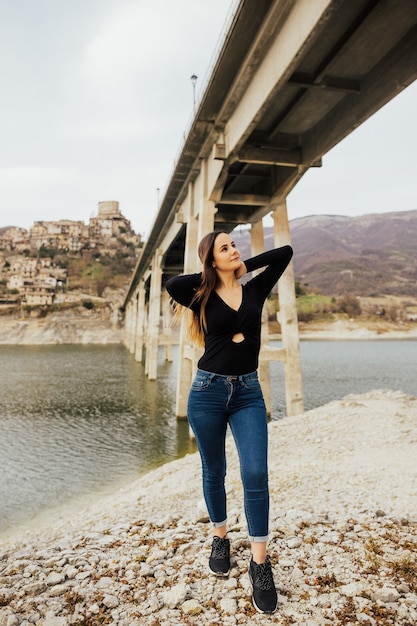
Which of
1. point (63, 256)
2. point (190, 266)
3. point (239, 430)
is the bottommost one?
point (239, 430)

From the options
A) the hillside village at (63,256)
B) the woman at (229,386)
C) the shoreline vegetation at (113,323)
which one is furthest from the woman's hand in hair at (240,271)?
the hillside village at (63,256)

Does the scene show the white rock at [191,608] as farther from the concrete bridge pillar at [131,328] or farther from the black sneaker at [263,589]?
the concrete bridge pillar at [131,328]

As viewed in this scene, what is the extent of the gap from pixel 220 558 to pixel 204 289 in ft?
6.52

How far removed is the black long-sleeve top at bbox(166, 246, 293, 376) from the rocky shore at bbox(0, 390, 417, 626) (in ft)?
5.01

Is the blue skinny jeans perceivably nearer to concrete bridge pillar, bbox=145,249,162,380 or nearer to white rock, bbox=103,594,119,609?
white rock, bbox=103,594,119,609

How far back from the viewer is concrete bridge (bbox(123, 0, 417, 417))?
593cm

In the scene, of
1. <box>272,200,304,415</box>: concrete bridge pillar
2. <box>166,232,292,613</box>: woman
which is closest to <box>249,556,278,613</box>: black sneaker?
<box>166,232,292,613</box>: woman

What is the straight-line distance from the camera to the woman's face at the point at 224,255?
2838mm

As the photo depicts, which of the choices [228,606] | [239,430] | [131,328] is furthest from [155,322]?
[131,328]

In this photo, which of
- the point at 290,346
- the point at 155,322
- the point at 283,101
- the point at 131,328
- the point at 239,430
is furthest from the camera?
the point at 131,328

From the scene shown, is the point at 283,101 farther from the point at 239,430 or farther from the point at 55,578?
the point at 55,578

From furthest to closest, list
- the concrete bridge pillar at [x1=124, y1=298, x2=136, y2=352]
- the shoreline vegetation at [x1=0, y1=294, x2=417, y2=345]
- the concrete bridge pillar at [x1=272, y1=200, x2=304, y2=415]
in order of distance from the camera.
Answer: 1. the shoreline vegetation at [x1=0, y1=294, x2=417, y2=345]
2. the concrete bridge pillar at [x1=124, y1=298, x2=136, y2=352]
3. the concrete bridge pillar at [x1=272, y1=200, x2=304, y2=415]

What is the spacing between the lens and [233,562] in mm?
2924

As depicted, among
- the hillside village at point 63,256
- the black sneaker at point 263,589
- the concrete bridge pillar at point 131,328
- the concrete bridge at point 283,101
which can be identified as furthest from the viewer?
the hillside village at point 63,256
